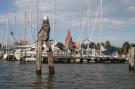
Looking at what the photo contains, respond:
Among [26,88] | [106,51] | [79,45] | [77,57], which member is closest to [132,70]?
[26,88]

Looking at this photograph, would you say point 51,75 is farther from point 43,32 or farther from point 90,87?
point 90,87

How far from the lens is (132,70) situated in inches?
2511

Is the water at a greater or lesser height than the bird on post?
lesser

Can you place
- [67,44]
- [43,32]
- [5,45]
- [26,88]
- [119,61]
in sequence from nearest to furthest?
[26,88] < [43,32] < [119,61] < [67,44] < [5,45]

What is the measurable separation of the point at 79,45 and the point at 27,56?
927 inches

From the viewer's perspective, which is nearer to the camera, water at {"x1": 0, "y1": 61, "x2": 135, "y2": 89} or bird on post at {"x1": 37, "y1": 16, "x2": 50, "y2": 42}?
water at {"x1": 0, "y1": 61, "x2": 135, "y2": 89}

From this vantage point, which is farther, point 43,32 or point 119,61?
point 119,61

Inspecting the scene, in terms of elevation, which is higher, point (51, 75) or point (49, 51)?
point (49, 51)

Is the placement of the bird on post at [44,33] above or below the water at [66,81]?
above

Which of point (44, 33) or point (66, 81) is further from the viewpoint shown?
point (44, 33)

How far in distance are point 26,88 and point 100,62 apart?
7820cm

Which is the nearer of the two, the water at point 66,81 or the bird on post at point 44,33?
the water at point 66,81

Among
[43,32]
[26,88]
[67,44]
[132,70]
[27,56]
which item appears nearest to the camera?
[26,88]

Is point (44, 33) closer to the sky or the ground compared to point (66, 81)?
closer to the sky
